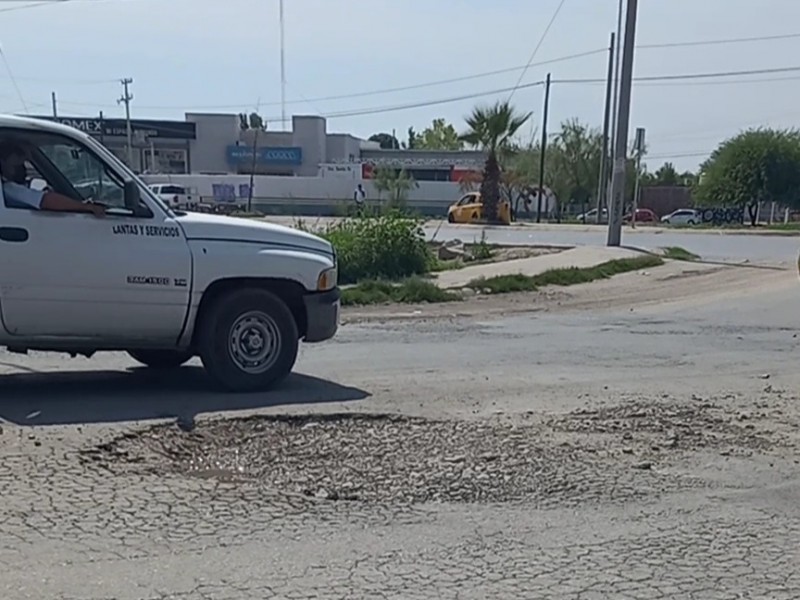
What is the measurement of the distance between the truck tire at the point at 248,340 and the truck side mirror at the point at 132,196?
1.02 metres

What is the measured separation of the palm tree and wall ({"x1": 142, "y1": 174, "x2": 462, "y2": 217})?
583 inches

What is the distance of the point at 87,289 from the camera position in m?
7.89

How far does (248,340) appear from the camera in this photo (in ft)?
27.9

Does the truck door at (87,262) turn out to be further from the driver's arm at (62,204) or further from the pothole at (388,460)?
the pothole at (388,460)

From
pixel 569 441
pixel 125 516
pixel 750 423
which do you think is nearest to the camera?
pixel 125 516

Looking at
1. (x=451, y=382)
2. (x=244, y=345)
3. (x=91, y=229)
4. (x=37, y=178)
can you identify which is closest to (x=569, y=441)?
(x=451, y=382)

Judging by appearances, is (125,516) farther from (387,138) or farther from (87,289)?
(387,138)

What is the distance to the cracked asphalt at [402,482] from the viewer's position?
15.3ft

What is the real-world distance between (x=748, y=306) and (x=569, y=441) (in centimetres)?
1050

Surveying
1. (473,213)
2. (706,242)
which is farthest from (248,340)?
(473,213)

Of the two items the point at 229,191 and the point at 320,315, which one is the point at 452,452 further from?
the point at 229,191

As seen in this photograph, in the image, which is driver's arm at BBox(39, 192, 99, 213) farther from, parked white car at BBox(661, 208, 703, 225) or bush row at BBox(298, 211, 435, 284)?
parked white car at BBox(661, 208, 703, 225)

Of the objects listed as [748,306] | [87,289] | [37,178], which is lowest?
[748,306]

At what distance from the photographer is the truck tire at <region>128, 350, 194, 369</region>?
30.0 feet
